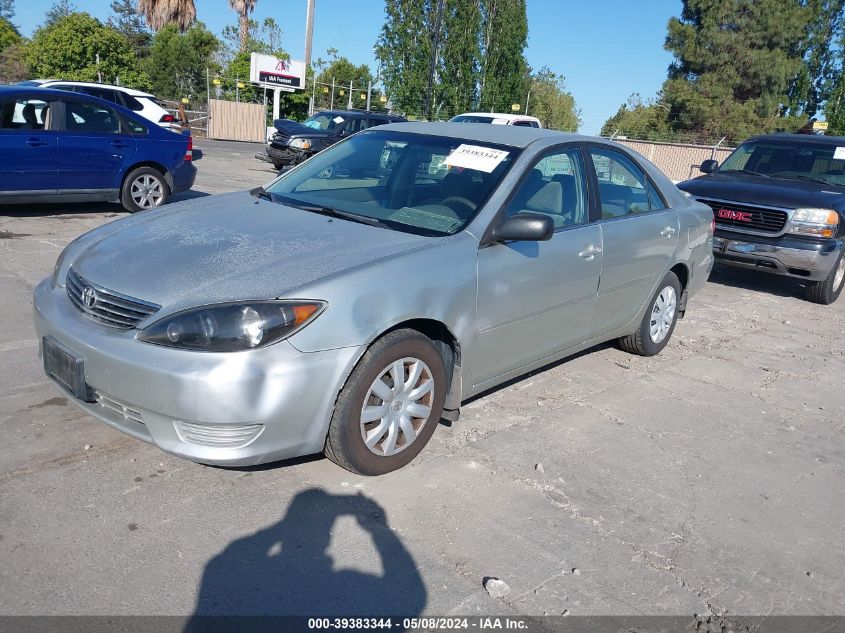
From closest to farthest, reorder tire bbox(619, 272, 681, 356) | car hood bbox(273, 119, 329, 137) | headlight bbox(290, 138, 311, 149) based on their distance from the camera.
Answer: tire bbox(619, 272, 681, 356)
headlight bbox(290, 138, 311, 149)
car hood bbox(273, 119, 329, 137)

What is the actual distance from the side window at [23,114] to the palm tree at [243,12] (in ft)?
129

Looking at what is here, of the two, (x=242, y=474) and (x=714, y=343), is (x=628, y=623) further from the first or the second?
(x=714, y=343)

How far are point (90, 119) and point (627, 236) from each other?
728cm

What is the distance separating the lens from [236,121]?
3244cm

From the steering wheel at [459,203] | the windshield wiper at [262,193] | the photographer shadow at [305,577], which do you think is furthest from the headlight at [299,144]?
the photographer shadow at [305,577]

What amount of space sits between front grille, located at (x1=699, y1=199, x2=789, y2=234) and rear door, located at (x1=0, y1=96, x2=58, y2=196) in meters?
7.74

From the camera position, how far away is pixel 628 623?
2789mm

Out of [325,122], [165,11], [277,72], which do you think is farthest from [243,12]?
[325,122]

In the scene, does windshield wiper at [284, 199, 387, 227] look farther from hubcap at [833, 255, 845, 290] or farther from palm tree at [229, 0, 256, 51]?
palm tree at [229, 0, 256, 51]

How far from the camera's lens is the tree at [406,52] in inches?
1469

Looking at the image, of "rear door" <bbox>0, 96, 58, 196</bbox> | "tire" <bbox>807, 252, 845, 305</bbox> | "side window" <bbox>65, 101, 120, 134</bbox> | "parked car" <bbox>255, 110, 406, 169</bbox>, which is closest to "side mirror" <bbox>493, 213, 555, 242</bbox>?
"tire" <bbox>807, 252, 845, 305</bbox>

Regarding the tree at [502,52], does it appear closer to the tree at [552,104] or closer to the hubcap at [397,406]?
the tree at [552,104]

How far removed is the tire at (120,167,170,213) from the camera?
32.3ft

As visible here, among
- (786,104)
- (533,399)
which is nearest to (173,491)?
(533,399)
